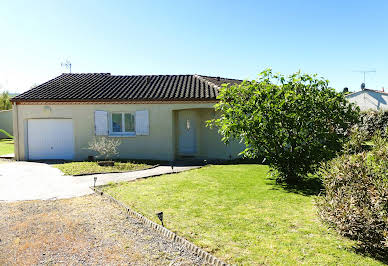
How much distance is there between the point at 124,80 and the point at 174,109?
5.41 meters

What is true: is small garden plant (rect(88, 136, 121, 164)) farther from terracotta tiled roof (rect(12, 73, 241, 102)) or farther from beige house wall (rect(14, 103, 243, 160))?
terracotta tiled roof (rect(12, 73, 241, 102))

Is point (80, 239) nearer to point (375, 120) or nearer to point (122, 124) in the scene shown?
point (122, 124)

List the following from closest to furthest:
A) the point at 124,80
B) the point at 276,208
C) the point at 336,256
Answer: the point at 336,256 < the point at 276,208 < the point at 124,80

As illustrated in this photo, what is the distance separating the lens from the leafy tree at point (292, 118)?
8.63 m

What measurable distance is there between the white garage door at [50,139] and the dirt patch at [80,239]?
8986mm

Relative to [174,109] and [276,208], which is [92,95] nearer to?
[174,109]

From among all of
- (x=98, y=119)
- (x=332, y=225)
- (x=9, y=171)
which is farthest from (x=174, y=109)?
(x=332, y=225)

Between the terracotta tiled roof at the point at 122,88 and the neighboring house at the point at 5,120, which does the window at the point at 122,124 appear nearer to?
the terracotta tiled roof at the point at 122,88

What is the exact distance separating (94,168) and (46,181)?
2.55 meters

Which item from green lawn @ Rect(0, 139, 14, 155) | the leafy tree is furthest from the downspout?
the leafy tree

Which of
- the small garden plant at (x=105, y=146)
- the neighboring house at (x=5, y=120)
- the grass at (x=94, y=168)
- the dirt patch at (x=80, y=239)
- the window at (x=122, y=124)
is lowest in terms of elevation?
the dirt patch at (x=80, y=239)

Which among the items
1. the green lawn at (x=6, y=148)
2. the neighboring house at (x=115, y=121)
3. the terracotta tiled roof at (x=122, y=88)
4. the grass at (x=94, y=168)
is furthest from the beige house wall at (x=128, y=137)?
the green lawn at (x=6, y=148)

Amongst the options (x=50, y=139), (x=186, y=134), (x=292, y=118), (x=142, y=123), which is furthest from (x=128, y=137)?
(x=292, y=118)

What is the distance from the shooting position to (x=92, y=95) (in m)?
15.8
